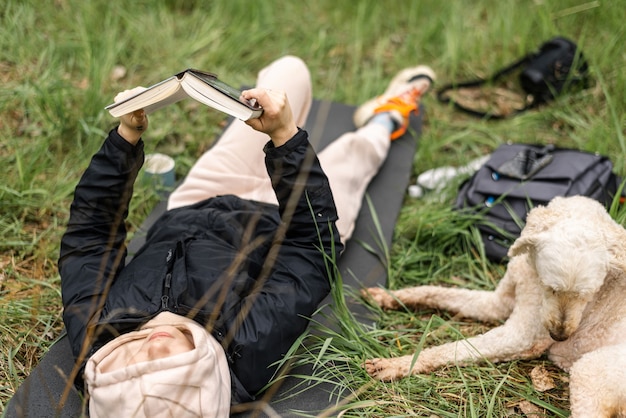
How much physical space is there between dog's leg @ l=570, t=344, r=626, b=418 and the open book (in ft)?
5.70

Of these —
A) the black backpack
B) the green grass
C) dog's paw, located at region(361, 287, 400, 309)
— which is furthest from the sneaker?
dog's paw, located at region(361, 287, 400, 309)

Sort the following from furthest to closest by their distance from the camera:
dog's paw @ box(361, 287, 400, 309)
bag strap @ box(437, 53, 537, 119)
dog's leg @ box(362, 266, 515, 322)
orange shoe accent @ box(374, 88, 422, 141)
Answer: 1. bag strap @ box(437, 53, 537, 119)
2. orange shoe accent @ box(374, 88, 422, 141)
3. dog's paw @ box(361, 287, 400, 309)
4. dog's leg @ box(362, 266, 515, 322)

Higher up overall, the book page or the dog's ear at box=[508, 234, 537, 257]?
the book page

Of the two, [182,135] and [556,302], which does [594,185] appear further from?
[182,135]

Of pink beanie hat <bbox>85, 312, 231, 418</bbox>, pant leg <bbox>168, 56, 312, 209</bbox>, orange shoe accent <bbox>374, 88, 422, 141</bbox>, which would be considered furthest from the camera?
orange shoe accent <bbox>374, 88, 422, 141</bbox>

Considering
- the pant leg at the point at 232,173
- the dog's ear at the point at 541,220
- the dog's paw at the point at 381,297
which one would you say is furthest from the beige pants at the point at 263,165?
the dog's ear at the point at 541,220

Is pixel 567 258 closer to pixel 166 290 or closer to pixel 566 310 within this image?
pixel 566 310

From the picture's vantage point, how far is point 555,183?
133 inches

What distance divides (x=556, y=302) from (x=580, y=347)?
39cm

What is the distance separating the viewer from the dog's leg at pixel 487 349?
2.67 meters

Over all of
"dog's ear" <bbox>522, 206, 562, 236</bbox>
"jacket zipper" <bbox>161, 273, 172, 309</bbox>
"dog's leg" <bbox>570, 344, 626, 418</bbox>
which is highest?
"dog's ear" <bbox>522, 206, 562, 236</bbox>

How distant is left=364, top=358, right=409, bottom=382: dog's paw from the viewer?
2.65m

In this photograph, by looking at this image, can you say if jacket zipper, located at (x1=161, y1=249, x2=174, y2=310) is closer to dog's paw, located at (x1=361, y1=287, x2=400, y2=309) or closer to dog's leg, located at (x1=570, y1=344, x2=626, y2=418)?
dog's paw, located at (x1=361, y1=287, x2=400, y2=309)

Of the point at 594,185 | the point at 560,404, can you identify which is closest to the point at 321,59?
the point at 594,185
